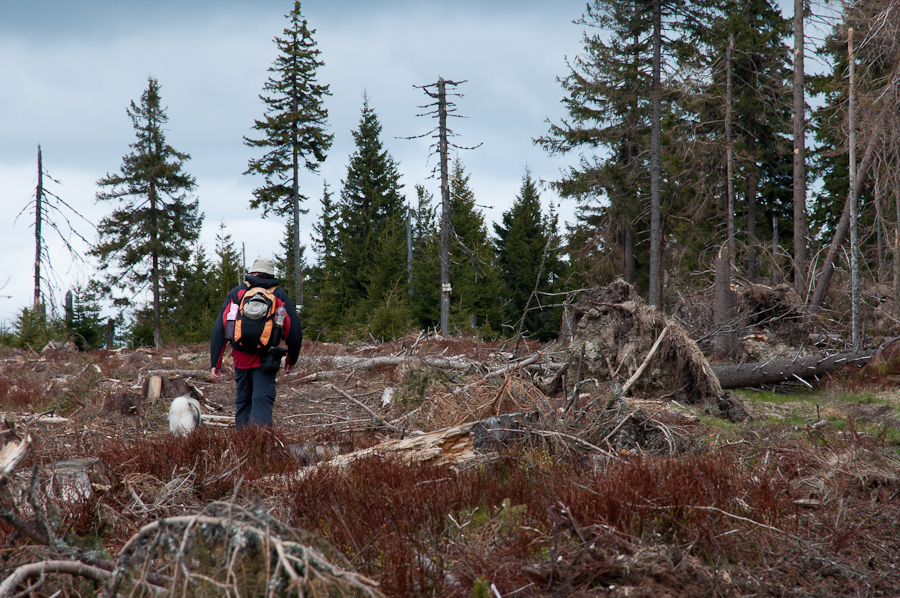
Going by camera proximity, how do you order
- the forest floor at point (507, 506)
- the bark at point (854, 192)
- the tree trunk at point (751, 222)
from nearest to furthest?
1. the forest floor at point (507, 506)
2. the bark at point (854, 192)
3. the tree trunk at point (751, 222)

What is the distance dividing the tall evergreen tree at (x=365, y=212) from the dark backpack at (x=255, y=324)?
84.4ft

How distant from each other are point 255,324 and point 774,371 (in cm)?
937

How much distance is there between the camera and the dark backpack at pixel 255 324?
6.36 m

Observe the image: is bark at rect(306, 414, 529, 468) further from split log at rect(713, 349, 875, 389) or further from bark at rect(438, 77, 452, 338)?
bark at rect(438, 77, 452, 338)

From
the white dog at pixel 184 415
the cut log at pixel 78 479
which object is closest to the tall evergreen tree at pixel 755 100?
the white dog at pixel 184 415

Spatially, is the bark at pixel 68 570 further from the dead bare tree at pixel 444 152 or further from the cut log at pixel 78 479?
the dead bare tree at pixel 444 152

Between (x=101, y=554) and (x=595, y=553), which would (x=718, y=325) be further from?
(x=101, y=554)

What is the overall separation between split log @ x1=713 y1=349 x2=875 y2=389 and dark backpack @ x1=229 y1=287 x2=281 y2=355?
8.32 meters

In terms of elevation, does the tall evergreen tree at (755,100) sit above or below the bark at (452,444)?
above

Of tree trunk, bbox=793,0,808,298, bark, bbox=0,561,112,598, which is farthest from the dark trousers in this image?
tree trunk, bbox=793,0,808,298

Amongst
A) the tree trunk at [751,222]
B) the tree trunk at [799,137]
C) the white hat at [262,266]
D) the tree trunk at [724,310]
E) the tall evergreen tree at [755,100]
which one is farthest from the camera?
the tree trunk at [751,222]

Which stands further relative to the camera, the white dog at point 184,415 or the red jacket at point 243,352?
the white dog at point 184,415

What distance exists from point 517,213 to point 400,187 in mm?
7861

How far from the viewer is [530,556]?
3129 millimetres
